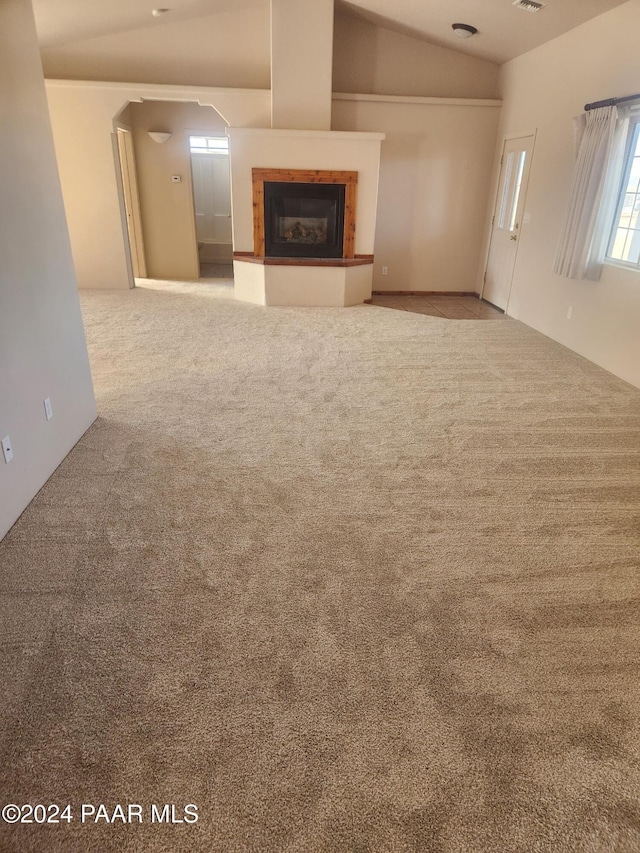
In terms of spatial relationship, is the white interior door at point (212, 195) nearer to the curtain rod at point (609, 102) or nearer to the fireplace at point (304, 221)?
the fireplace at point (304, 221)

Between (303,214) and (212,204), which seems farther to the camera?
(212,204)

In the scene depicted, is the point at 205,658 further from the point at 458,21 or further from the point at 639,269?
the point at 458,21

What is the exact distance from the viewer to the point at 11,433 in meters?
2.38

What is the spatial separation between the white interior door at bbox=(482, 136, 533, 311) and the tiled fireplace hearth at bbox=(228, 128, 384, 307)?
1642 mm

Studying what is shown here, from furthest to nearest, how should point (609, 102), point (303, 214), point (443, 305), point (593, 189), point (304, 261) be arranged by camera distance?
point (443, 305)
point (303, 214)
point (304, 261)
point (593, 189)
point (609, 102)

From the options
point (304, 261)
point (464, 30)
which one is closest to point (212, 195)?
point (304, 261)

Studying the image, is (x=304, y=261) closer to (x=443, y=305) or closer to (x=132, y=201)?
(x=443, y=305)

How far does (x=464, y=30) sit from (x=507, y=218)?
204 cm

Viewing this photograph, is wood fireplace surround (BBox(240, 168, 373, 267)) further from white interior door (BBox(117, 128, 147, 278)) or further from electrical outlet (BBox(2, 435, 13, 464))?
electrical outlet (BBox(2, 435, 13, 464))

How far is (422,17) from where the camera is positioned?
5.73 metres

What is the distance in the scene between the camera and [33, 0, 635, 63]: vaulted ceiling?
479 cm

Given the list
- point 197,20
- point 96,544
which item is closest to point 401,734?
point 96,544

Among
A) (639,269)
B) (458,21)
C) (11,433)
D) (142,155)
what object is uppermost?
(458,21)

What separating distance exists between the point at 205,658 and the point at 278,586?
0.41 metres
